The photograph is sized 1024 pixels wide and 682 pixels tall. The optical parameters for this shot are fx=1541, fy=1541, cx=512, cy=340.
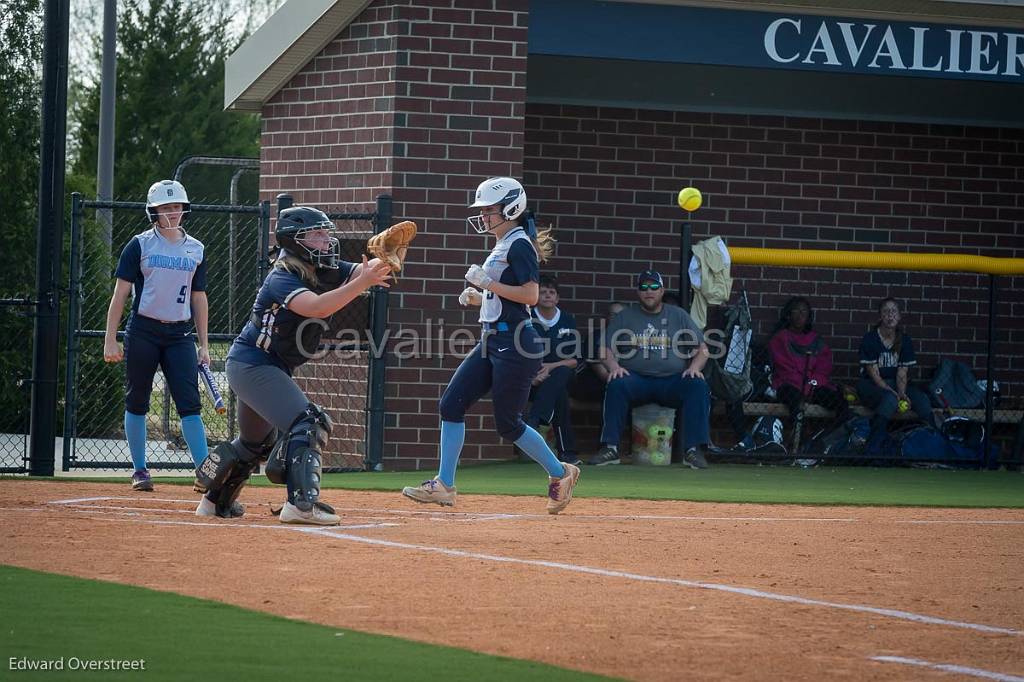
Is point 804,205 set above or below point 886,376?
above

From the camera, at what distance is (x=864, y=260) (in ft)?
47.8

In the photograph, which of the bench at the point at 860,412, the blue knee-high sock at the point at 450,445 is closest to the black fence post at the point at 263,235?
the blue knee-high sock at the point at 450,445

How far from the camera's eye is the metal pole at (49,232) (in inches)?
468

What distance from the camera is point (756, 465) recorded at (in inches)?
567

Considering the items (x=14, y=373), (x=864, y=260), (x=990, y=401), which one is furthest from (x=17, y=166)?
(x=990, y=401)

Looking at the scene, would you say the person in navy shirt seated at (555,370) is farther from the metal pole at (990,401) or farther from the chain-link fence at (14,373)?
the chain-link fence at (14,373)

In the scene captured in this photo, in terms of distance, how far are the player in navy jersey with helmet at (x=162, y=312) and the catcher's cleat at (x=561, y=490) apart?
2.37 metres

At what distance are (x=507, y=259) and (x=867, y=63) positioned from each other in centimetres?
604

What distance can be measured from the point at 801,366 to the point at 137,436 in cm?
683

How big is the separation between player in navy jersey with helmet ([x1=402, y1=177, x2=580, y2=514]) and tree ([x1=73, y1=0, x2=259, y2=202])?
1955cm

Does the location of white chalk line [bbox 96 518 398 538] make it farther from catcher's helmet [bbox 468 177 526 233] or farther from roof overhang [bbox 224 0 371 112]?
roof overhang [bbox 224 0 371 112]

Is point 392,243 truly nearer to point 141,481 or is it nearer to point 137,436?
point 137,436

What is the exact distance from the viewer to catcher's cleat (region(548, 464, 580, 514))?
9.50 meters

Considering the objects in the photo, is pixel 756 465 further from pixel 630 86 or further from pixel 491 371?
pixel 491 371
